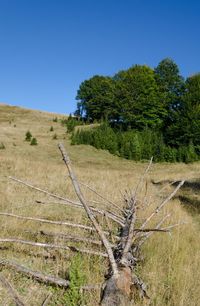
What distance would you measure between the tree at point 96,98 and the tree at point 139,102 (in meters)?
2.19

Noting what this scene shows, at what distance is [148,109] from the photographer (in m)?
51.1

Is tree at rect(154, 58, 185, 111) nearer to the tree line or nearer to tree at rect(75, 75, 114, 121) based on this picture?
the tree line

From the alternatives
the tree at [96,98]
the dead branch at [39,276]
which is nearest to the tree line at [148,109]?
the tree at [96,98]

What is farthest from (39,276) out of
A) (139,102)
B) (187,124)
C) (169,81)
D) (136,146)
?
(169,81)

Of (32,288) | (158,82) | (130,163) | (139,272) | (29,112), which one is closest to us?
(32,288)

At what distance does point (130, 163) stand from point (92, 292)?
3237cm

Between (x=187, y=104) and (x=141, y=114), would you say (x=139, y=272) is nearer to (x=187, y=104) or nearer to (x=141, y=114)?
(x=187, y=104)

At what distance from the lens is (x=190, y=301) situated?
4.13m

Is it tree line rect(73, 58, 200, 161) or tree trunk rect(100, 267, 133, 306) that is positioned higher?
tree line rect(73, 58, 200, 161)

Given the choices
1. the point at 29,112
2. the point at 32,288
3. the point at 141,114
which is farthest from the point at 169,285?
the point at 29,112

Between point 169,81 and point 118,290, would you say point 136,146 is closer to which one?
point 169,81

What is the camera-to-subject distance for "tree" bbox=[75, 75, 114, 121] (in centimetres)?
5694

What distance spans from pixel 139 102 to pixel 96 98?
10.6 meters

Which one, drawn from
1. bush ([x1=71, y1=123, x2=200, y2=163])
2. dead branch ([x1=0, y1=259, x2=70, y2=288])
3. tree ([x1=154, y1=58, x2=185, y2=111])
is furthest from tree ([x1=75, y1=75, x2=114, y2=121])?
dead branch ([x1=0, y1=259, x2=70, y2=288])
